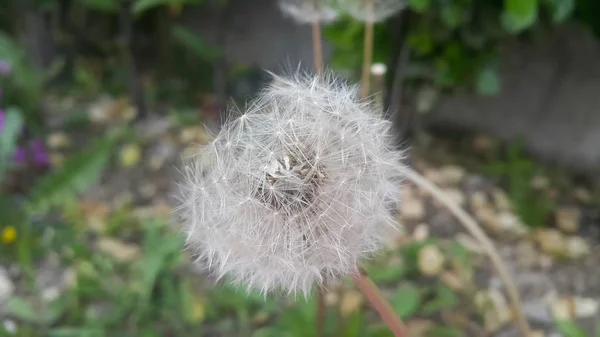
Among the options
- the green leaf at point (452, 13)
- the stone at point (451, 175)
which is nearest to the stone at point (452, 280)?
the stone at point (451, 175)

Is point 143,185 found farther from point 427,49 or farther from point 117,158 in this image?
point 427,49

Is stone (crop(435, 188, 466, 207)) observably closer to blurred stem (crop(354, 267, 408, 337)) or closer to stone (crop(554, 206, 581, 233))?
stone (crop(554, 206, 581, 233))

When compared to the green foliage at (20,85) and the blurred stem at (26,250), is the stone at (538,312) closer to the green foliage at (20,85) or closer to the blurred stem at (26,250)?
the blurred stem at (26,250)

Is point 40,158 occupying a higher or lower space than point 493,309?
higher

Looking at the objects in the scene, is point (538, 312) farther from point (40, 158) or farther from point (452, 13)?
point (40, 158)

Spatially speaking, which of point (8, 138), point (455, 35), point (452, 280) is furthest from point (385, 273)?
point (8, 138)

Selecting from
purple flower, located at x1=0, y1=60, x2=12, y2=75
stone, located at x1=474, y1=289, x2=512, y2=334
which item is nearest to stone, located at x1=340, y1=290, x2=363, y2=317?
stone, located at x1=474, y1=289, x2=512, y2=334
